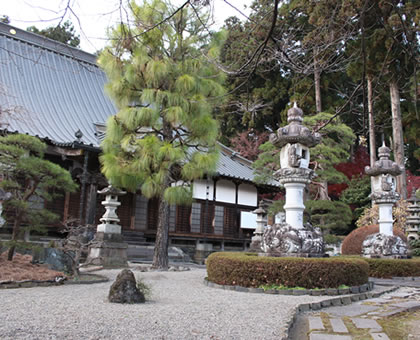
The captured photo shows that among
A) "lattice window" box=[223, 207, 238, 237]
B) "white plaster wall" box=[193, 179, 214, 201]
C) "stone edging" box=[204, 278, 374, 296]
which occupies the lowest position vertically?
"stone edging" box=[204, 278, 374, 296]

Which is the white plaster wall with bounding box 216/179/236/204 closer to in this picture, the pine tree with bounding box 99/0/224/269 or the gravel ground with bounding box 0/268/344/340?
the pine tree with bounding box 99/0/224/269

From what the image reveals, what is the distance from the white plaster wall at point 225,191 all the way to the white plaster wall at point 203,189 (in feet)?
1.27

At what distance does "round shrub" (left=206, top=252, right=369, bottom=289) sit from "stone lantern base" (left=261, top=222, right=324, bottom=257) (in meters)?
0.66

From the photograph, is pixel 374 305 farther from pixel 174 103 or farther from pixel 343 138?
pixel 343 138

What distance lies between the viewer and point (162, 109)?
10.1 m

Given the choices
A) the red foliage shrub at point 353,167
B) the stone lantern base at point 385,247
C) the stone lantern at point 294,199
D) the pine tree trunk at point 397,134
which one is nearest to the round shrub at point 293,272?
the stone lantern at point 294,199

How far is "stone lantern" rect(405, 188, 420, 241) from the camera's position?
14.5 m

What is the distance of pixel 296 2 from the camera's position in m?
7.21

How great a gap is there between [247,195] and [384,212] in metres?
8.08

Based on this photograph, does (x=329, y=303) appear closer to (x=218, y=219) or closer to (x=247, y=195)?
(x=218, y=219)

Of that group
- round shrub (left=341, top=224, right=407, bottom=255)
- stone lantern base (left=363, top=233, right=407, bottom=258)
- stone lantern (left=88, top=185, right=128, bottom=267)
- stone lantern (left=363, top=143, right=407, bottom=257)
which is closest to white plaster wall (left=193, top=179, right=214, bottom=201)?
stone lantern (left=88, top=185, right=128, bottom=267)

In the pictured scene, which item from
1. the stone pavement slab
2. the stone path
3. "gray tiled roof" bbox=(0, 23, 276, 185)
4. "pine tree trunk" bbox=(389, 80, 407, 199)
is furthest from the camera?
"pine tree trunk" bbox=(389, 80, 407, 199)

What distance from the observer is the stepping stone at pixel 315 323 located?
4.11m

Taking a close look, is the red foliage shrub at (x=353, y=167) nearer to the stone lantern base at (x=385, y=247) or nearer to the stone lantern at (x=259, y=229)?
the stone lantern at (x=259, y=229)
